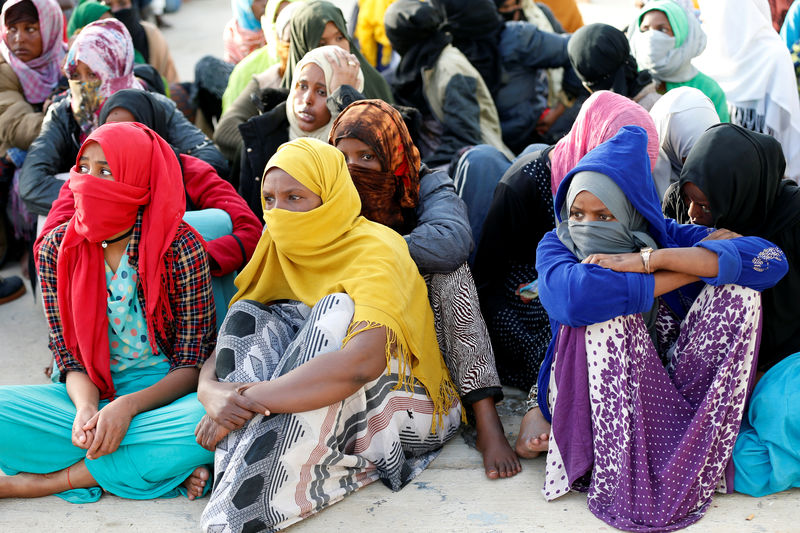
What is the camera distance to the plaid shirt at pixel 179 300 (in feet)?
10.3

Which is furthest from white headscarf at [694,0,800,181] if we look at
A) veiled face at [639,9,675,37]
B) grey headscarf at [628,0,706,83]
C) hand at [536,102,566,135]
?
hand at [536,102,566,135]

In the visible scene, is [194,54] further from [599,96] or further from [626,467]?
[626,467]

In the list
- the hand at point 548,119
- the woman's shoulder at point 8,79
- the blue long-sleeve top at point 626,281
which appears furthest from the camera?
the hand at point 548,119

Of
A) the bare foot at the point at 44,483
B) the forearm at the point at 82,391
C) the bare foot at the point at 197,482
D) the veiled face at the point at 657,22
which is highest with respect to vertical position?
the veiled face at the point at 657,22

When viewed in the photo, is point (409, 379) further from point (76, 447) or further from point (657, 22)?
point (657, 22)

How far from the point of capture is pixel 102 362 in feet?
10.2

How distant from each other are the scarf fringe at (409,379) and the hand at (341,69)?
162cm

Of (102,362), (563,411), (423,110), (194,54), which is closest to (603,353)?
(563,411)

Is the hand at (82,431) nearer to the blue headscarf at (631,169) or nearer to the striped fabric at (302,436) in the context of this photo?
the striped fabric at (302,436)

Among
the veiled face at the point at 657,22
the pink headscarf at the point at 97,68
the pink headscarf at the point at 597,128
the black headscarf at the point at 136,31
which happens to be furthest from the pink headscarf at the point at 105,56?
the veiled face at the point at 657,22

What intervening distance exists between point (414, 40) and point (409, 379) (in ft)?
8.92

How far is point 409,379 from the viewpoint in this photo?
3094 mm

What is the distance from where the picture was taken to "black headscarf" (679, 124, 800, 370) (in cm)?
293

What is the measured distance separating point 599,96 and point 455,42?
83.9 inches
